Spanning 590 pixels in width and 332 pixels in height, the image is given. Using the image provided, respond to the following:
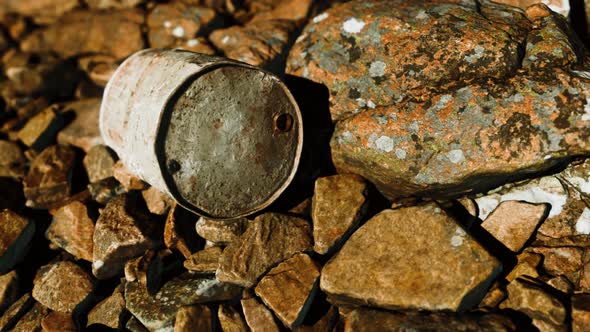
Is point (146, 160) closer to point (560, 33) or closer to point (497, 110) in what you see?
point (497, 110)

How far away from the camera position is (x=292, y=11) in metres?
6.39

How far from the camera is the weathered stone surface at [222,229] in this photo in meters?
4.41

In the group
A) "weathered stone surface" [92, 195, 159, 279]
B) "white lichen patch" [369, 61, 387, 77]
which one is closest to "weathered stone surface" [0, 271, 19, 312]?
"weathered stone surface" [92, 195, 159, 279]

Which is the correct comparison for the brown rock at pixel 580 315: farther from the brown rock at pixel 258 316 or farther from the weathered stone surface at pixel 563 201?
the brown rock at pixel 258 316

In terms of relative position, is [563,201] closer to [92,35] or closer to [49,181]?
[49,181]

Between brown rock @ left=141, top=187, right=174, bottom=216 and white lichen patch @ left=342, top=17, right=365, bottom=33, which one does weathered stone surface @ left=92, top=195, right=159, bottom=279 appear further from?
white lichen patch @ left=342, top=17, right=365, bottom=33

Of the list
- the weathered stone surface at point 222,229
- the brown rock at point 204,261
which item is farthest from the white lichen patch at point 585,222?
the brown rock at point 204,261

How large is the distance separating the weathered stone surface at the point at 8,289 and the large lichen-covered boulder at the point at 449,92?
138 inches

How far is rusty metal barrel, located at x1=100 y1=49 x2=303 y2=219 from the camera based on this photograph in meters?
3.70

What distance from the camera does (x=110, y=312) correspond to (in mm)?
4312

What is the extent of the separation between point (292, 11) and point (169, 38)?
6.14 ft

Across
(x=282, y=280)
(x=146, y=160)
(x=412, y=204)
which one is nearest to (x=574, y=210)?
(x=412, y=204)

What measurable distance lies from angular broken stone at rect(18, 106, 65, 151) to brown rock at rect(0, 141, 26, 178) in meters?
0.16

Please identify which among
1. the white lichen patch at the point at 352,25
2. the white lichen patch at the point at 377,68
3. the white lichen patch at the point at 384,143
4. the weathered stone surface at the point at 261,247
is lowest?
the weathered stone surface at the point at 261,247
